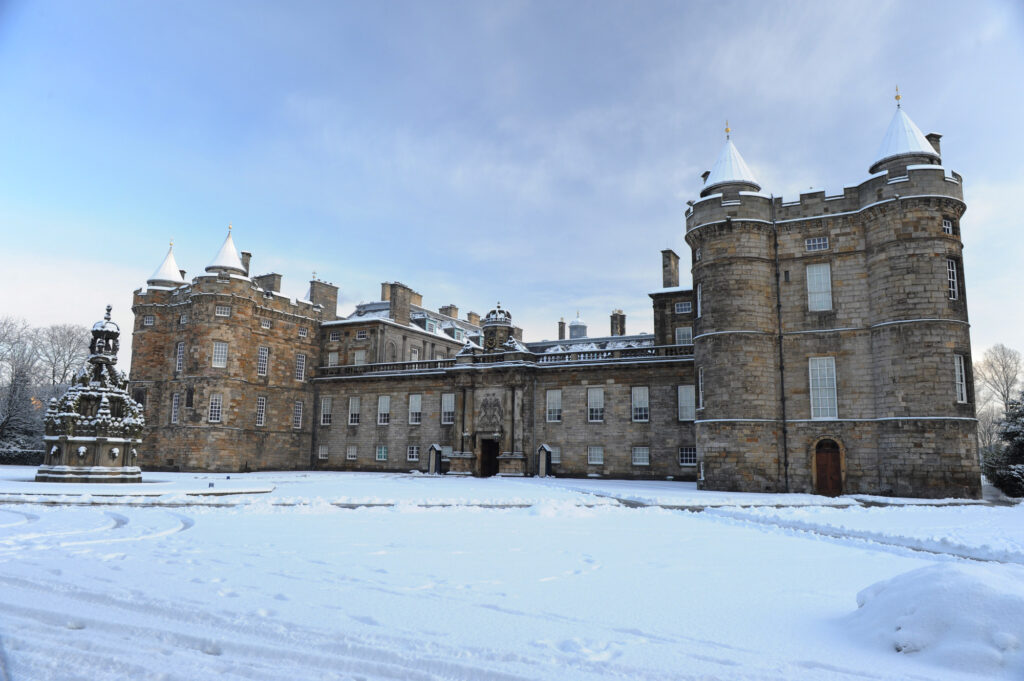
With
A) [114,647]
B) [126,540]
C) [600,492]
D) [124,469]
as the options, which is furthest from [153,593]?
[124,469]

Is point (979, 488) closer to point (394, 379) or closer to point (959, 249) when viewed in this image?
point (959, 249)

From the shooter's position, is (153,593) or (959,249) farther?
(959,249)

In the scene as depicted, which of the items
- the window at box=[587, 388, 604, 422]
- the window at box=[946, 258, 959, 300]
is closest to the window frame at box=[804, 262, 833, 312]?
the window at box=[946, 258, 959, 300]

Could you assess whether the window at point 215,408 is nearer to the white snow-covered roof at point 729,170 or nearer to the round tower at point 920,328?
the white snow-covered roof at point 729,170

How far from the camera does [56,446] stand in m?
25.7

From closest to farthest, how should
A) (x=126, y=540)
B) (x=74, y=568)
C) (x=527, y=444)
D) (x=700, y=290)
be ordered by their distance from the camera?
(x=74, y=568) < (x=126, y=540) < (x=700, y=290) < (x=527, y=444)

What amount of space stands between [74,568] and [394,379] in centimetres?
3587

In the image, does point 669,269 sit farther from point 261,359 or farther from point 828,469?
point 261,359

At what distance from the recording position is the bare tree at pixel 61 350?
5666 centimetres

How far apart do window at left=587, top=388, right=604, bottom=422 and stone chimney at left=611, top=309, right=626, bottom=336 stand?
9.97m

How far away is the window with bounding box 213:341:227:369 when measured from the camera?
4050 centimetres

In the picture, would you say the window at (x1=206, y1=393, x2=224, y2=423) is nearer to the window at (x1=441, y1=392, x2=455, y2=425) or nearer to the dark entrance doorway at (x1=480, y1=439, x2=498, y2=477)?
the window at (x1=441, y1=392, x2=455, y2=425)

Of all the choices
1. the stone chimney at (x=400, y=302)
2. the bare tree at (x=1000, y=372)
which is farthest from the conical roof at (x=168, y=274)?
the bare tree at (x=1000, y=372)

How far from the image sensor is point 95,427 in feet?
84.8
